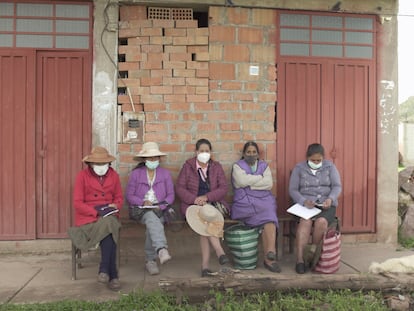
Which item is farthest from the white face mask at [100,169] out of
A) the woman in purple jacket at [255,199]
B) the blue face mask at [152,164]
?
the woman in purple jacket at [255,199]

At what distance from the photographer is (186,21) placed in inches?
204

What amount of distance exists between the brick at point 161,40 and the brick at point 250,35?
945 millimetres

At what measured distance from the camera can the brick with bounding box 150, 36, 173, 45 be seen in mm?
5117

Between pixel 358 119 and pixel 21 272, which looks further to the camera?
pixel 358 119

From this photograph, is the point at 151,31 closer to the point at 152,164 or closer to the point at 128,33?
the point at 128,33

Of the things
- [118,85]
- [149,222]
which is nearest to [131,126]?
[118,85]

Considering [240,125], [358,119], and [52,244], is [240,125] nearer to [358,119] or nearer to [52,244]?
[358,119]

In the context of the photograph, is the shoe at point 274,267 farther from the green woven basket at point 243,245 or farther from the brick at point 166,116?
the brick at point 166,116

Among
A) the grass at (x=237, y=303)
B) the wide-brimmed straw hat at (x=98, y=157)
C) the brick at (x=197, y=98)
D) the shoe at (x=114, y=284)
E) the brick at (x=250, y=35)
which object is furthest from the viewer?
the brick at (x=250, y=35)

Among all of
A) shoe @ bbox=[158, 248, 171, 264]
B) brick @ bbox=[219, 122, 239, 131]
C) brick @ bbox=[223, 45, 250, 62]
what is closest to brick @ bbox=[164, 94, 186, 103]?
brick @ bbox=[219, 122, 239, 131]

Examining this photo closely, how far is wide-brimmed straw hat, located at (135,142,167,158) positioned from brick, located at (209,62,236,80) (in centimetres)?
126

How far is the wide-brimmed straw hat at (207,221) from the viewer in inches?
170

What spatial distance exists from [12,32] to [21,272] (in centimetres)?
307

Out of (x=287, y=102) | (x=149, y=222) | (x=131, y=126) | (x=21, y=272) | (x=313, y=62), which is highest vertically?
(x=313, y=62)
